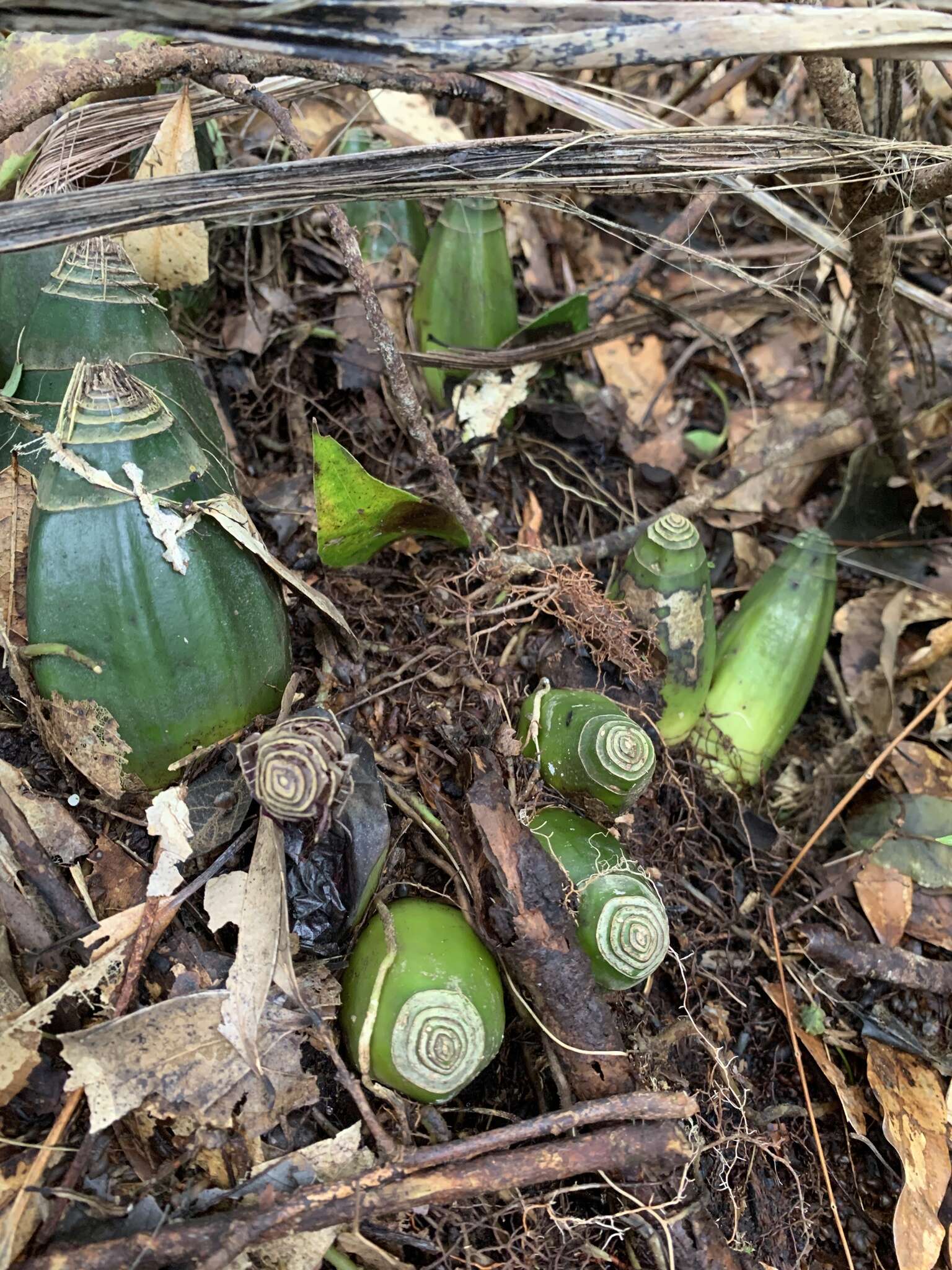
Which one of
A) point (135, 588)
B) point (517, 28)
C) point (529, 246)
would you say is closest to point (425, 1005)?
point (135, 588)

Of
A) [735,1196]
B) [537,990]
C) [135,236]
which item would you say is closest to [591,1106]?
[537,990]

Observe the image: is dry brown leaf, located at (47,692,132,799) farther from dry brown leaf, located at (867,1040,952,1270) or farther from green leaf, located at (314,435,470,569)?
dry brown leaf, located at (867,1040,952,1270)

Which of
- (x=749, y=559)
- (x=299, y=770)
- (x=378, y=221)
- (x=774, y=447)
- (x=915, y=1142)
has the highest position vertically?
(x=378, y=221)

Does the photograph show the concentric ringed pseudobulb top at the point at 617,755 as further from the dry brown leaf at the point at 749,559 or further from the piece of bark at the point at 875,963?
the dry brown leaf at the point at 749,559

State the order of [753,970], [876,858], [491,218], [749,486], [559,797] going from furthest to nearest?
1. [749,486]
2. [491,218]
3. [876,858]
4. [753,970]
5. [559,797]

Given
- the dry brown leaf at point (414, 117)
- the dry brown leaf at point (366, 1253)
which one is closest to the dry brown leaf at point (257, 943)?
the dry brown leaf at point (366, 1253)

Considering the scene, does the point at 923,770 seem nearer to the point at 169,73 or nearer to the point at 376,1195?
the point at 376,1195

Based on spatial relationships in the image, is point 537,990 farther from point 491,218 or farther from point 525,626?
point 491,218
